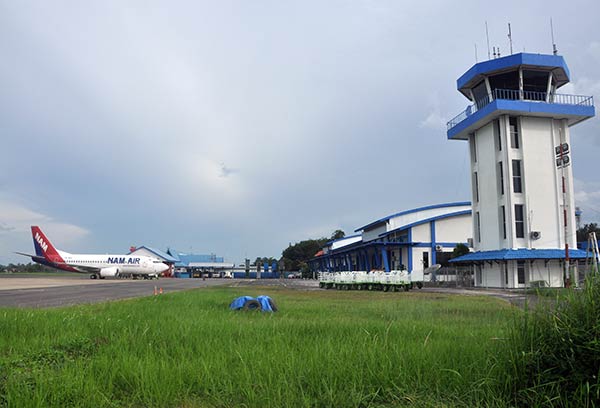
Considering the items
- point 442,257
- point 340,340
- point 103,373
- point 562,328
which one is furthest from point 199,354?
point 442,257

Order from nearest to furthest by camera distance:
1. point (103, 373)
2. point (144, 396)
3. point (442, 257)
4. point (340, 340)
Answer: point (144, 396)
point (103, 373)
point (340, 340)
point (442, 257)

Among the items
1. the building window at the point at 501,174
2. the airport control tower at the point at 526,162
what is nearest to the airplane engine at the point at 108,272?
the airport control tower at the point at 526,162

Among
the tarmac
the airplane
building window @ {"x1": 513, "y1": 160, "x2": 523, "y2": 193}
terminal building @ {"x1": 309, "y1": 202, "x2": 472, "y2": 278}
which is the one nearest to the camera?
the tarmac

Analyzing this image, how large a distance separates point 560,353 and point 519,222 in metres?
37.1

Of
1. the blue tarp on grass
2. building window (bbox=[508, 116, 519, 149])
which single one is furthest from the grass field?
building window (bbox=[508, 116, 519, 149])

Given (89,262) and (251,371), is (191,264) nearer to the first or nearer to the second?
(89,262)

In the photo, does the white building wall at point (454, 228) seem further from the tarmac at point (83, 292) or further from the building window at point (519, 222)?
the building window at point (519, 222)

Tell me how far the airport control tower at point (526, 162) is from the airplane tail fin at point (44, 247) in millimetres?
54813

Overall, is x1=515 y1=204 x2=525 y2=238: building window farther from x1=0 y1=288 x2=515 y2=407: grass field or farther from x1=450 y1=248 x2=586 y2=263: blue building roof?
x1=0 y1=288 x2=515 y2=407: grass field

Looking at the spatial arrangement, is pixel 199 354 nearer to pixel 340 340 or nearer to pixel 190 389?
pixel 190 389

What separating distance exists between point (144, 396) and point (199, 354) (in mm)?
1596

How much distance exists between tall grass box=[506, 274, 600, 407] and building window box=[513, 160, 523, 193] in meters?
37.1

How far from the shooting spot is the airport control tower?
121 ft

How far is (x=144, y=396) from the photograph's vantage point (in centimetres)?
447
